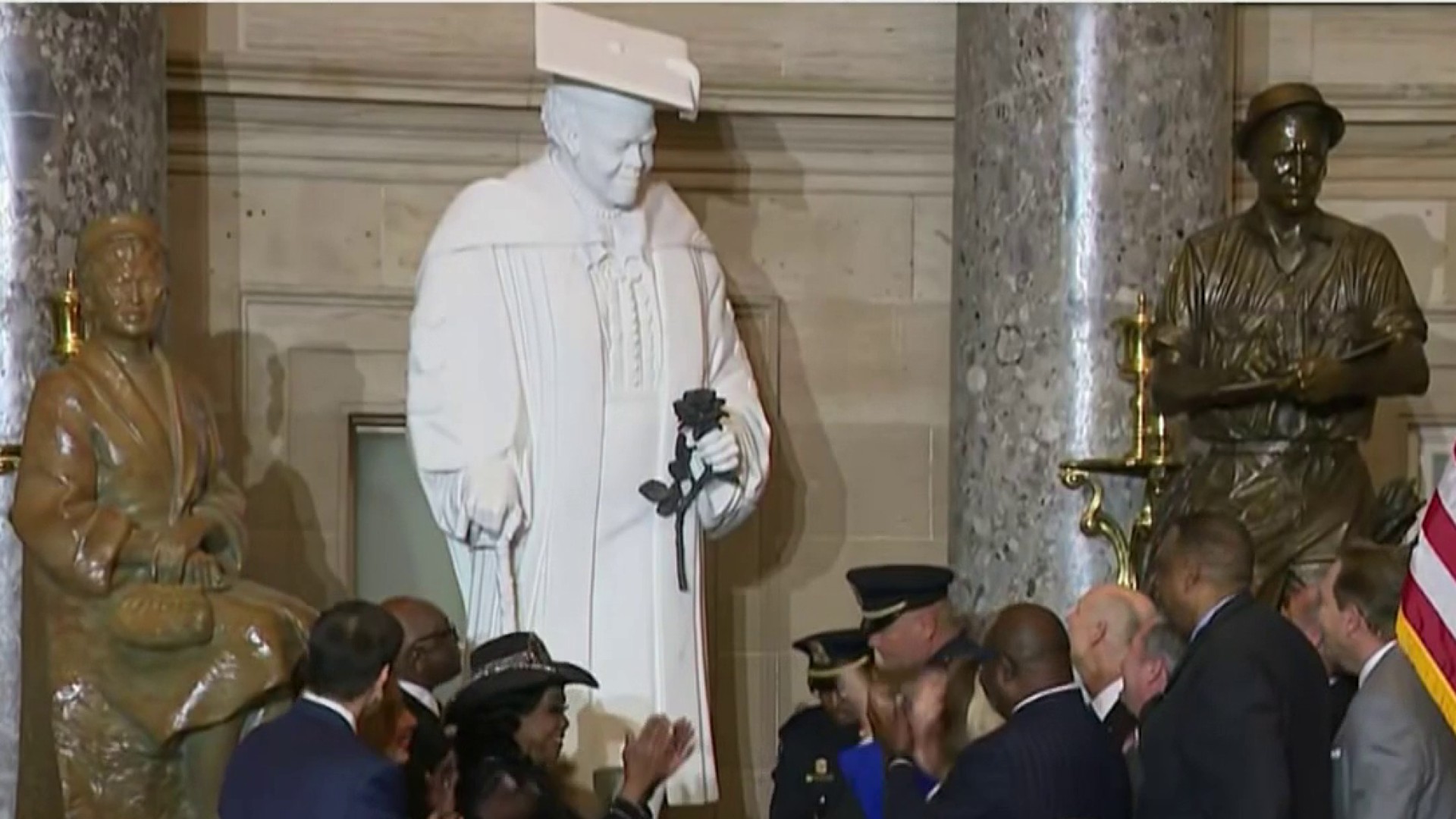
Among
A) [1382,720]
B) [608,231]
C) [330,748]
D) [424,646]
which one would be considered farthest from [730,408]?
[330,748]

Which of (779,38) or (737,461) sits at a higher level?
(779,38)

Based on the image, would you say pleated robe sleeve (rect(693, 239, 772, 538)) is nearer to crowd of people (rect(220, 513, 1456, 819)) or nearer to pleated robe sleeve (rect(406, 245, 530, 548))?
pleated robe sleeve (rect(406, 245, 530, 548))

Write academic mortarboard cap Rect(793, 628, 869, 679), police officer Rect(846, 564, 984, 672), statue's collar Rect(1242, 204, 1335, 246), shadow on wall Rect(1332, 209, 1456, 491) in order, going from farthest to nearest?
1. shadow on wall Rect(1332, 209, 1456, 491)
2. statue's collar Rect(1242, 204, 1335, 246)
3. academic mortarboard cap Rect(793, 628, 869, 679)
4. police officer Rect(846, 564, 984, 672)

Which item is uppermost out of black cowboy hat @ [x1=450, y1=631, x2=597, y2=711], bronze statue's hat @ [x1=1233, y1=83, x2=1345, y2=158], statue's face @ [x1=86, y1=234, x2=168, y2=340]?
bronze statue's hat @ [x1=1233, y1=83, x2=1345, y2=158]

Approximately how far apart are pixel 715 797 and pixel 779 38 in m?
2.61

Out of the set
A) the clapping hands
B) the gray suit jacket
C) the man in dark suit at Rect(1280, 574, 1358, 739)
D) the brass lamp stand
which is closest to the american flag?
the gray suit jacket

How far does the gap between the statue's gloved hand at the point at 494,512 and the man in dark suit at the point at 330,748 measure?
153 cm

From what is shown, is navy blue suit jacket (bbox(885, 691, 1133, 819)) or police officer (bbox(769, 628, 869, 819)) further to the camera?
police officer (bbox(769, 628, 869, 819))

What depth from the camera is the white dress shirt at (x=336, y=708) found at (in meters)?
5.87

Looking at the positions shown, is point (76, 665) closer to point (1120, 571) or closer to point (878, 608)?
point (878, 608)

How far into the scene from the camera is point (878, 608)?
7070 millimetres

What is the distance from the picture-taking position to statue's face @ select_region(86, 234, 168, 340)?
23.9ft

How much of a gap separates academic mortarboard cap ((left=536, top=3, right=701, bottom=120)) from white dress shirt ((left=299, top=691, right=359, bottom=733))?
2.32m

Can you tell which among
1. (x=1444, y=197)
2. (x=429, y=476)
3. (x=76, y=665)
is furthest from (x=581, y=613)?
(x=1444, y=197)
